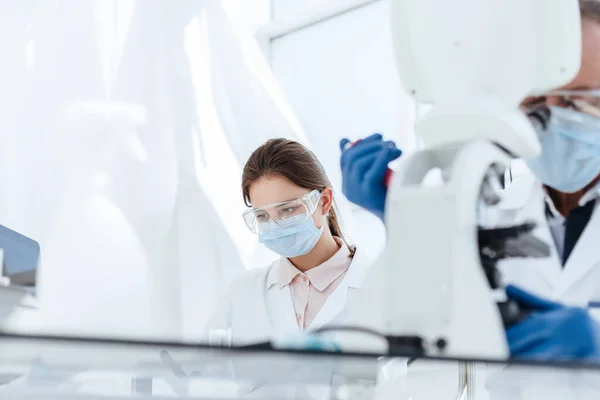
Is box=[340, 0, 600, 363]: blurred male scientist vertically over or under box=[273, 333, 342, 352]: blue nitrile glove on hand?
over

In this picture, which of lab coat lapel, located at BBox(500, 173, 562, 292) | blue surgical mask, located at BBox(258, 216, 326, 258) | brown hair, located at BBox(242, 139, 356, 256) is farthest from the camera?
brown hair, located at BBox(242, 139, 356, 256)

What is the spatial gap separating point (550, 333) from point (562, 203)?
0.25 m

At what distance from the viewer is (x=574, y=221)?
829mm

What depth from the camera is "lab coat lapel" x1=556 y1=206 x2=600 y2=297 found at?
768mm

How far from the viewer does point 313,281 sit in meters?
1.42

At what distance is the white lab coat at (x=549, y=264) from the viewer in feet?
2.21

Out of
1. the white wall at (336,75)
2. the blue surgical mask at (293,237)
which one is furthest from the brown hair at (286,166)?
the white wall at (336,75)

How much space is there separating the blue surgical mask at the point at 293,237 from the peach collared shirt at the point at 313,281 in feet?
0.36

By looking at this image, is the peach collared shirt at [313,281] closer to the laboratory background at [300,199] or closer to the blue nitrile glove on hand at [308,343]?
the laboratory background at [300,199]

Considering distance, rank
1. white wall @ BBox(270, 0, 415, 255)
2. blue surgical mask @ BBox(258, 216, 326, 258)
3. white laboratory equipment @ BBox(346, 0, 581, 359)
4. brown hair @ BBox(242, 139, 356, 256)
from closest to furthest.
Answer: white laboratory equipment @ BBox(346, 0, 581, 359) → blue surgical mask @ BBox(258, 216, 326, 258) → brown hair @ BBox(242, 139, 356, 256) → white wall @ BBox(270, 0, 415, 255)

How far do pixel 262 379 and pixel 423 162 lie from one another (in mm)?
253

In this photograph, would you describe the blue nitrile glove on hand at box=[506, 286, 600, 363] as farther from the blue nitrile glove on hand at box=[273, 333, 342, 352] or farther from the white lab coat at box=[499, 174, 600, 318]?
the blue nitrile glove on hand at box=[273, 333, 342, 352]

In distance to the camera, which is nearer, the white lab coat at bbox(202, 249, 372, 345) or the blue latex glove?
the blue latex glove

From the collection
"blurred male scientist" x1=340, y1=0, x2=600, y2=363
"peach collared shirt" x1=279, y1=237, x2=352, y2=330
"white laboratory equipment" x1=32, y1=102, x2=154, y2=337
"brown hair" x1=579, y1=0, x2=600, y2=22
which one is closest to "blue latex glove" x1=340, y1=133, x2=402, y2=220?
"blurred male scientist" x1=340, y1=0, x2=600, y2=363
